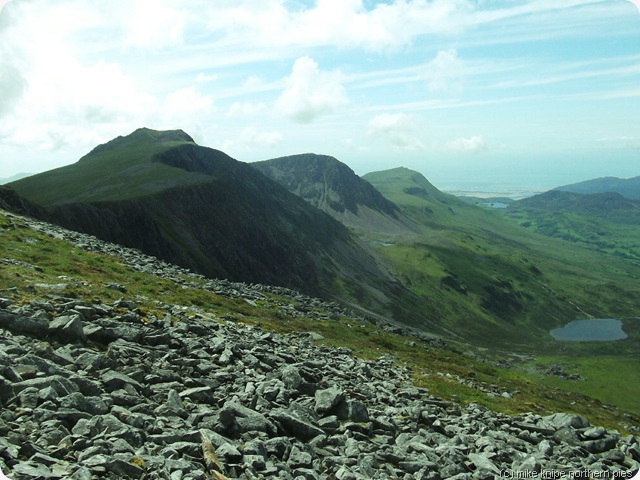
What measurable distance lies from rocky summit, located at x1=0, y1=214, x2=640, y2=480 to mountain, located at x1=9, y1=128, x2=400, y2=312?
81.8 m

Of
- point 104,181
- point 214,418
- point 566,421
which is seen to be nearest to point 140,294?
point 214,418

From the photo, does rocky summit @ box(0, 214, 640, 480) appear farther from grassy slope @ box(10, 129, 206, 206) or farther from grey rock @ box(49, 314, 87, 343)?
grassy slope @ box(10, 129, 206, 206)

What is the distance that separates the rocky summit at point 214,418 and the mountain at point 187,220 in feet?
268

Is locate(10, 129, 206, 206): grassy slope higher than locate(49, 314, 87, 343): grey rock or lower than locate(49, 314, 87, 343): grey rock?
higher

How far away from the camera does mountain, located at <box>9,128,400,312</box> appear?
11181 cm

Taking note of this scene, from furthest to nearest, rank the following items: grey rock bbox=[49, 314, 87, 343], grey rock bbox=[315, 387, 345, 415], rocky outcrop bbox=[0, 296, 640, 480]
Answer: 1. grey rock bbox=[315, 387, 345, 415]
2. grey rock bbox=[49, 314, 87, 343]
3. rocky outcrop bbox=[0, 296, 640, 480]

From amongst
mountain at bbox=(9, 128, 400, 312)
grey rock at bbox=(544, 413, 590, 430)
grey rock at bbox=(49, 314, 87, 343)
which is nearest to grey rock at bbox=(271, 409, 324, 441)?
grey rock at bbox=(49, 314, 87, 343)

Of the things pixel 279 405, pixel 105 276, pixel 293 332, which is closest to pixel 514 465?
pixel 279 405

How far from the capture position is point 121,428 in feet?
48.6

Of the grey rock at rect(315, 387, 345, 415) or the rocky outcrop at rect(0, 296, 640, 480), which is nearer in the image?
the rocky outcrop at rect(0, 296, 640, 480)

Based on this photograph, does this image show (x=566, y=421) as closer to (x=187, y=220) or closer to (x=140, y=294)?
(x=140, y=294)

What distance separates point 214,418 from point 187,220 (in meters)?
125

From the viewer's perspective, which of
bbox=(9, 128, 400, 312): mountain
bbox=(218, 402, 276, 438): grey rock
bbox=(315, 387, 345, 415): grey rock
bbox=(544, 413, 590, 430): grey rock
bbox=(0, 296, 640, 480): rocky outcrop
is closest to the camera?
bbox=(0, 296, 640, 480): rocky outcrop

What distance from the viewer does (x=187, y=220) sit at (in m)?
137
